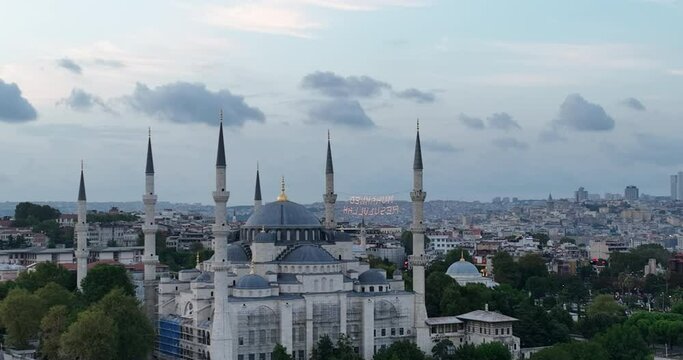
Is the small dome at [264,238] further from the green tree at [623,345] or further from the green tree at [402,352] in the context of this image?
the green tree at [623,345]

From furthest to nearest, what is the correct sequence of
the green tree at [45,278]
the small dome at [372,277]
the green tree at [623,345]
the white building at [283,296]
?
the green tree at [45,278] < the small dome at [372,277] < the white building at [283,296] < the green tree at [623,345]

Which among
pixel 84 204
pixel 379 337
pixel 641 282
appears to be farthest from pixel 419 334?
pixel 641 282

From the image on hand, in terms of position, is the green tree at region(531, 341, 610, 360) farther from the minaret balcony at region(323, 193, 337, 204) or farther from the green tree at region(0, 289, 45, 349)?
the green tree at region(0, 289, 45, 349)

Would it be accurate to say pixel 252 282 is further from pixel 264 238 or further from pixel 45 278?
pixel 45 278

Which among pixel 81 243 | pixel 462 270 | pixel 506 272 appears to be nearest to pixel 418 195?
pixel 81 243

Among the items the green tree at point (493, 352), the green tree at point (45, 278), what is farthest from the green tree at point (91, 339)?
the green tree at point (45, 278)

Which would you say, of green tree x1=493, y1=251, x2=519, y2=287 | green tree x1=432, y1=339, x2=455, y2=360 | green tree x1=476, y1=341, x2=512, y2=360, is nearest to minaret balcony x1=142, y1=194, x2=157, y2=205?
green tree x1=432, y1=339, x2=455, y2=360
